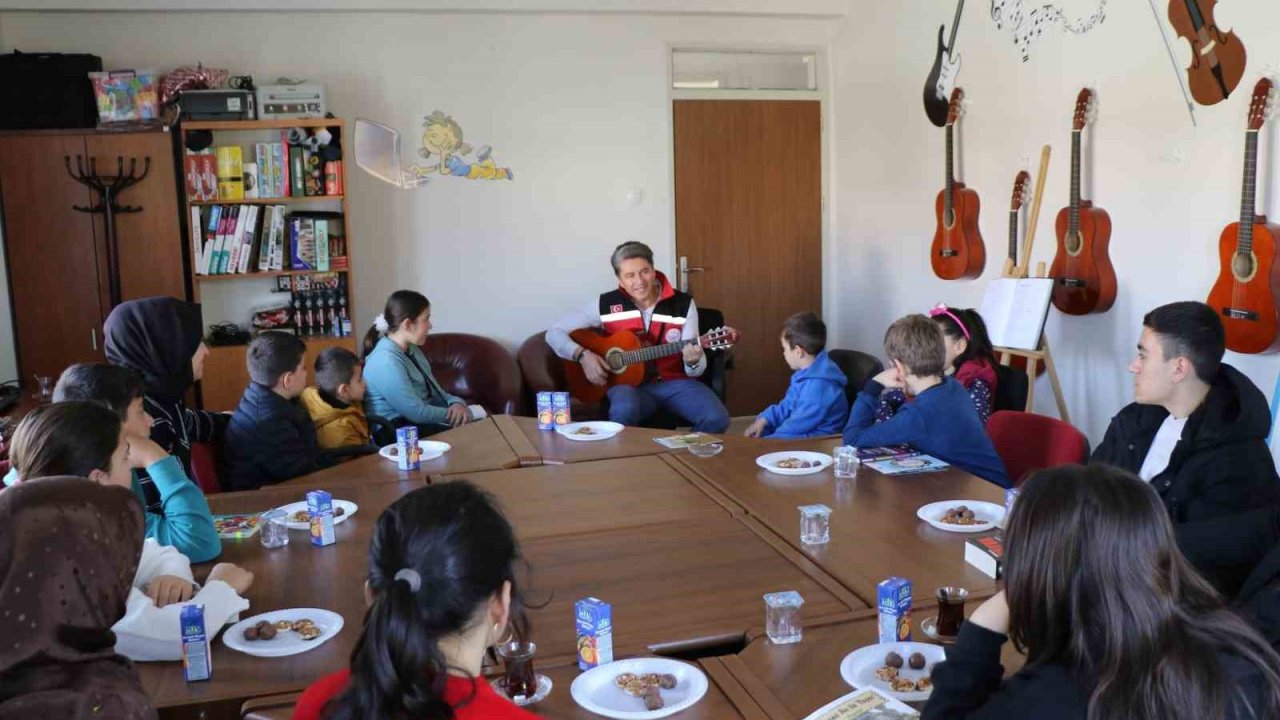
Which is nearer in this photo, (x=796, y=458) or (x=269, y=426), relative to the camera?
(x=796, y=458)

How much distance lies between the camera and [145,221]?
5531mm

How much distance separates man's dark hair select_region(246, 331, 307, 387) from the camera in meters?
3.49

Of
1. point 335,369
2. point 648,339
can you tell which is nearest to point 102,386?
point 335,369

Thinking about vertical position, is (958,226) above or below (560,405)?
above

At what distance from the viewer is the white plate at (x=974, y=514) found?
8.39ft

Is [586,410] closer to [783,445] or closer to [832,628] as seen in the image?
[783,445]

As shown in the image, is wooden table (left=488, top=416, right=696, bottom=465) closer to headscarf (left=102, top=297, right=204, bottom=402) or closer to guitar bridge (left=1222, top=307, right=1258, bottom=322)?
headscarf (left=102, top=297, right=204, bottom=402)

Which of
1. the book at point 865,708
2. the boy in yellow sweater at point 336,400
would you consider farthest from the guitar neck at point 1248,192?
the boy in yellow sweater at point 336,400

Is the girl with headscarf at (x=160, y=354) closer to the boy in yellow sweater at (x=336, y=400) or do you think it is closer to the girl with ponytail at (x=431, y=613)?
the boy in yellow sweater at (x=336, y=400)

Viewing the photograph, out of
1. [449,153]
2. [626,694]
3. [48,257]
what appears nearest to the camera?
[626,694]

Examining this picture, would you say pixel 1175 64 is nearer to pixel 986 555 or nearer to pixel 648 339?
pixel 648 339

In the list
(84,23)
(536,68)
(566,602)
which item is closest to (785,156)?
(536,68)

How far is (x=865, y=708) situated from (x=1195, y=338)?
1565mm

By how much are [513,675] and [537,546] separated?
0.79 m
